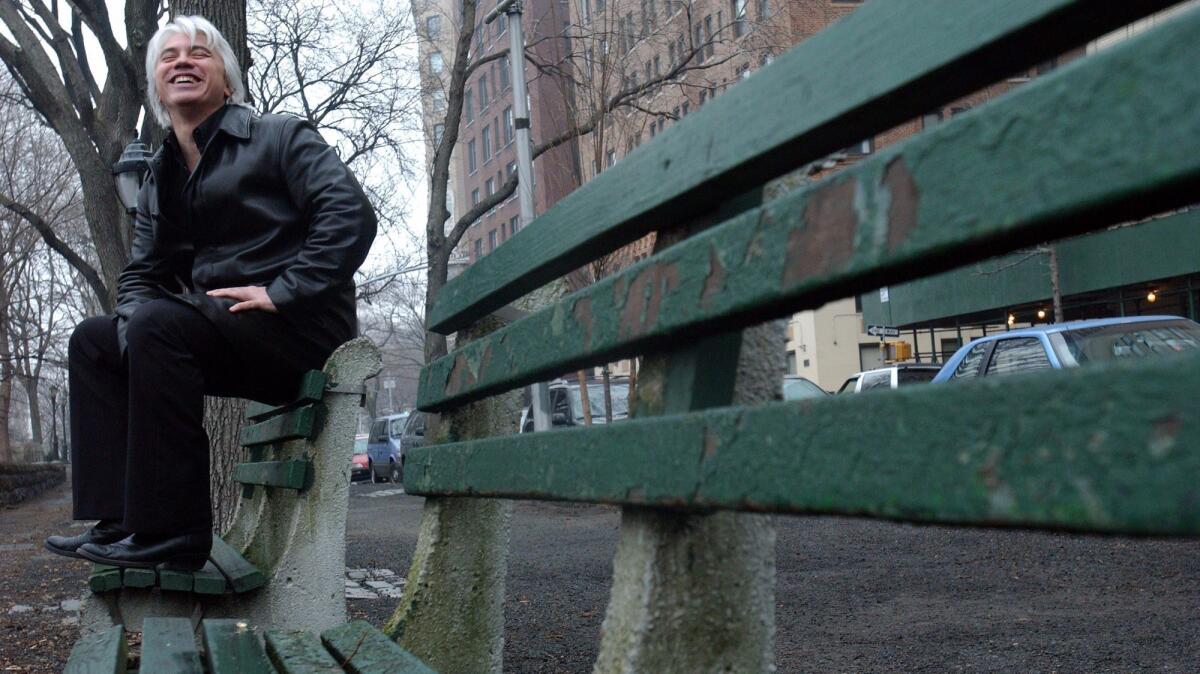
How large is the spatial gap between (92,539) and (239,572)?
380mm

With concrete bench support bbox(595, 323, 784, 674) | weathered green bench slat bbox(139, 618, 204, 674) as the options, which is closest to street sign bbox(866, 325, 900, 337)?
weathered green bench slat bbox(139, 618, 204, 674)

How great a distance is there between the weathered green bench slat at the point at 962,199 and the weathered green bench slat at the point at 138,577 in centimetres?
230

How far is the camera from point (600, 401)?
23.3 metres

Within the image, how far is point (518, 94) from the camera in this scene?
1991 cm

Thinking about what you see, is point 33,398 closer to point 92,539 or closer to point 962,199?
point 92,539

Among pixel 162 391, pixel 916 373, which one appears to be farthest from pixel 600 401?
pixel 162 391

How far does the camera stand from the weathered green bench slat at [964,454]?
68 centimetres

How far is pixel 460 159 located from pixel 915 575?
7234 centimetres

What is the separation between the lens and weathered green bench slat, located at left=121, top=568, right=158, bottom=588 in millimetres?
3250

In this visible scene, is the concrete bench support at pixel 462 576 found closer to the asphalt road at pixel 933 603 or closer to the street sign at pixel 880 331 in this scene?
the asphalt road at pixel 933 603

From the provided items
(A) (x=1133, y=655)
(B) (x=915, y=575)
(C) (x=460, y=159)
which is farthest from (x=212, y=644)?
(C) (x=460, y=159)

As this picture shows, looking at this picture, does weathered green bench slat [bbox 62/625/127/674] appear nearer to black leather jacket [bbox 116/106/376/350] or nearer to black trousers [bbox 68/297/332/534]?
black trousers [bbox 68/297/332/534]

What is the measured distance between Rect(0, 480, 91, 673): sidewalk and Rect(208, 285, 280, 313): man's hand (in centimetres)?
187

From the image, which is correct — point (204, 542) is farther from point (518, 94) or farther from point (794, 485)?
point (518, 94)
